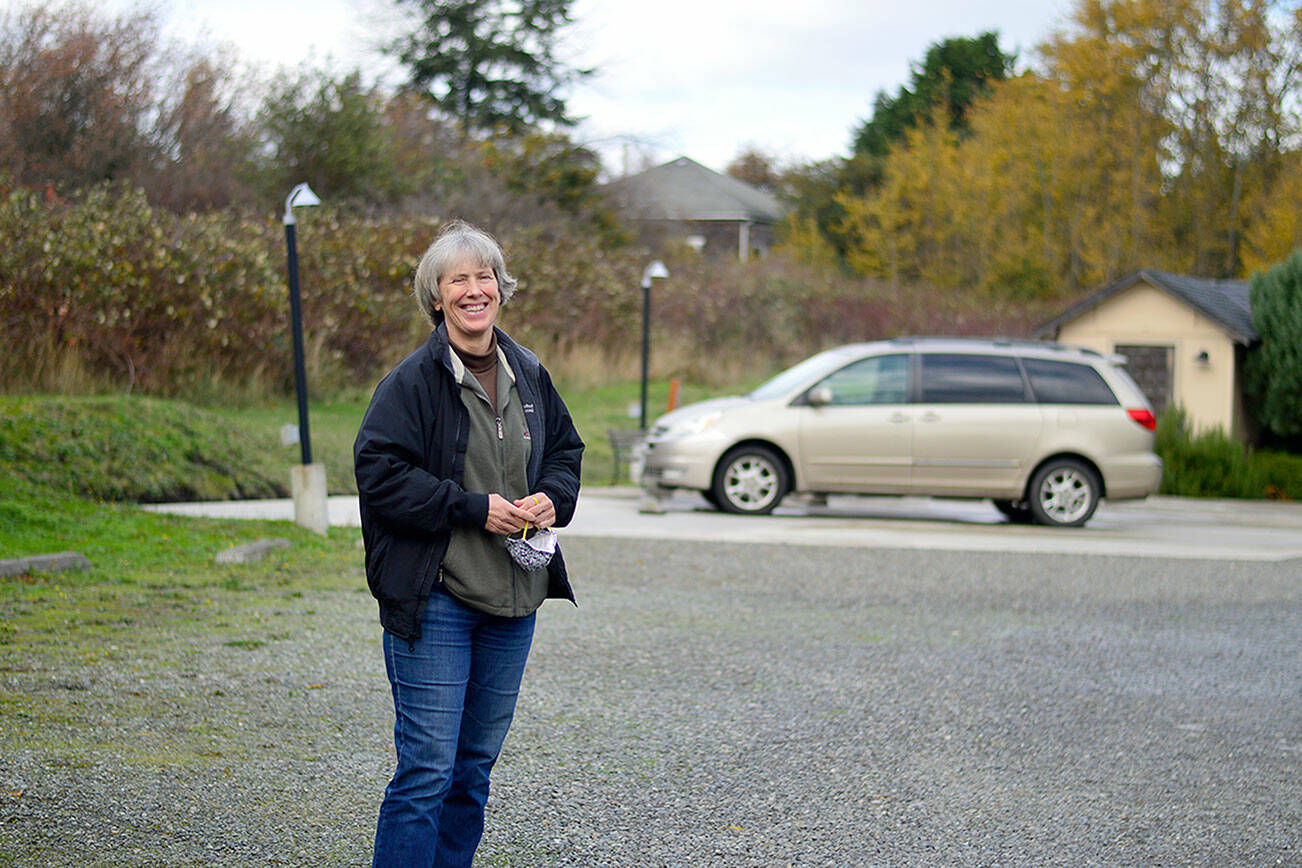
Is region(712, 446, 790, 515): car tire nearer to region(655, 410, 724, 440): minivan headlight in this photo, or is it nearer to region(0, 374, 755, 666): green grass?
region(655, 410, 724, 440): minivan headlight

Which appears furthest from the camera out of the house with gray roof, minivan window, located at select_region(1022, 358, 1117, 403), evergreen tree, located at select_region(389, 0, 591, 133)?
the house with gray roof

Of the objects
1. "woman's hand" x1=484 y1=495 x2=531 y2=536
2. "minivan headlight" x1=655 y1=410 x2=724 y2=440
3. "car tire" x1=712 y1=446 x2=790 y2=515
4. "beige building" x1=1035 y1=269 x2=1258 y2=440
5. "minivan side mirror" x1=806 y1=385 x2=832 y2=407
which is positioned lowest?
"car tire" x1=712 y1=446 x2=790 y2=515

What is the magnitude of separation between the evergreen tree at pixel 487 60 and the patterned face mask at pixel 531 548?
1446 inches

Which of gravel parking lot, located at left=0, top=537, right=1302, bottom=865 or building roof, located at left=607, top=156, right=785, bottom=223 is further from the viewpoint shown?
building roof, located at left=607, top=156, right=785, bottom=223

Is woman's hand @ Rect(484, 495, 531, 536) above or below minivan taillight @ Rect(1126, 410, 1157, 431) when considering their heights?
below

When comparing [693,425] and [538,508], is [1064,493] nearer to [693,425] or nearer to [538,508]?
[693,425]

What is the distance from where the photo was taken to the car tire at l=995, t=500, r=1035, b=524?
14641 millimetres

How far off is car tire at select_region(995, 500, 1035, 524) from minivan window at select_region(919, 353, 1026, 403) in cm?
133

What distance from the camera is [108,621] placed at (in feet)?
23.1

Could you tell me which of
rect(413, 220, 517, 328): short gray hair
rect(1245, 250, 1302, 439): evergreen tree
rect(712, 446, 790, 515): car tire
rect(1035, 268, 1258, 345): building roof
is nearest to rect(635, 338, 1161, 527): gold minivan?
rect(712, 446, 790, 515): car tire

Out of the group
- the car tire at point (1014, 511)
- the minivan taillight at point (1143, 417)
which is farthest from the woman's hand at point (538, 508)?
the car tire at point (1014, 511)

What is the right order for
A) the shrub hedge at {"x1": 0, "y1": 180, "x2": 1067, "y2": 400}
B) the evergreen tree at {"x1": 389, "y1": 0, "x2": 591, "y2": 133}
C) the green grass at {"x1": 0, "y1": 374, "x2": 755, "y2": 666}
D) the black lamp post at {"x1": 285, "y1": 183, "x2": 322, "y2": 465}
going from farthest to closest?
the evergreen tree at {"x1": 389, "y1": 0, "x2": 591, "y2": 133}
the shrub hedge at {"x1": 0, "y1": 180, "x2": 1067, "y2": 400}
the black lamp post at {"x1": 285, "y1": 183, "x2": 322, "y2": 465}
the green grass at {"x1": 0, "y1": 374, "x2": 755, "y2": 666}

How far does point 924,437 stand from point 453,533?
10735mm

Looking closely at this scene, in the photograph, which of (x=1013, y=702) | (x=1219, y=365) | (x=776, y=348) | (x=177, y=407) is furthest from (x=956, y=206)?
(x=1013, y=702)
